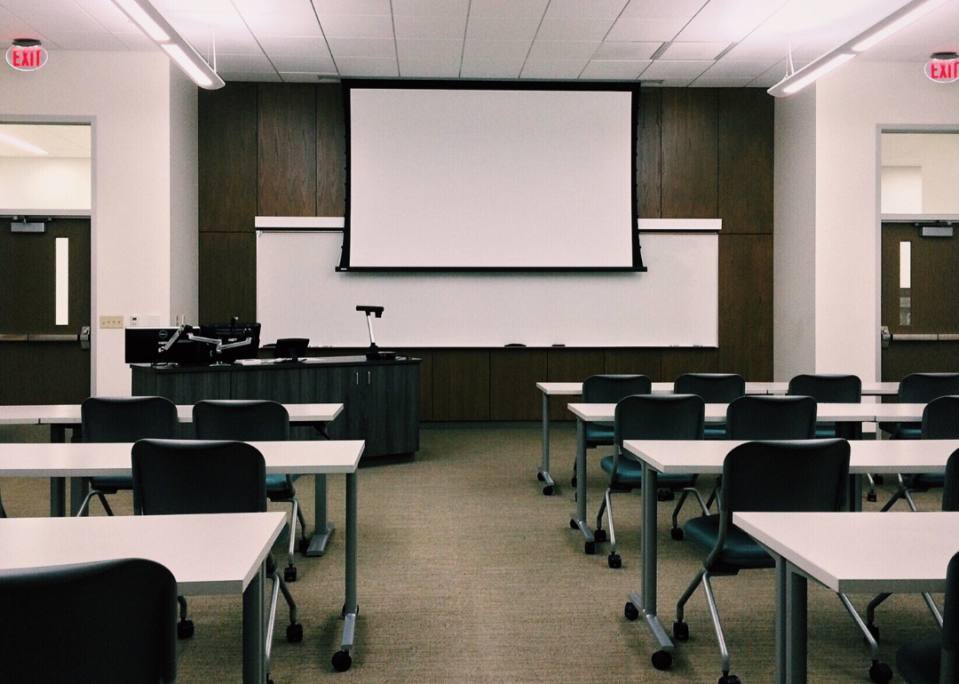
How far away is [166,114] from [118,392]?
107 inches

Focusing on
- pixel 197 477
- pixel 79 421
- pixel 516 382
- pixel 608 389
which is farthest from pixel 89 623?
pixel 516 382

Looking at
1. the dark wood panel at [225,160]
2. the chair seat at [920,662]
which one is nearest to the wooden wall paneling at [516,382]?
the dark wood panel at [225,160]

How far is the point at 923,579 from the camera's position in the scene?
1.28m

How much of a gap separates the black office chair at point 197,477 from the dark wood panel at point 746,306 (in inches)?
263

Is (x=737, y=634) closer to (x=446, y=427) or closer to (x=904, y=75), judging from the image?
(x=446, y=427)

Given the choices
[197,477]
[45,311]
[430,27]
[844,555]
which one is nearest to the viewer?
[844,555]

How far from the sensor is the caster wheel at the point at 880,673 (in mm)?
2256

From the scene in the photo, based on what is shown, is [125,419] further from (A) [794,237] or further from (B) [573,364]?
(A) [794,237]

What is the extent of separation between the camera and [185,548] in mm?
1489

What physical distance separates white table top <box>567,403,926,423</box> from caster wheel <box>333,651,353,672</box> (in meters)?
1.73

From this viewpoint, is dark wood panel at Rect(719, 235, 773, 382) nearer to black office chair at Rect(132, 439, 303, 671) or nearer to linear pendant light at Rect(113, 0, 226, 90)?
linear pendant light at Rect(113, 0, 226, 90)

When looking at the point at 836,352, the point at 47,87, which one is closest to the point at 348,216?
the point at 47,87

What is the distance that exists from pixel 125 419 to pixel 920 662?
124 inches

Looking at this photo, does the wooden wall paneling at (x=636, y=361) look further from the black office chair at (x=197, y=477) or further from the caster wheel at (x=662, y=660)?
the black office chair at (x=197, y=477)
